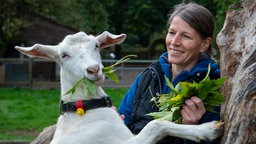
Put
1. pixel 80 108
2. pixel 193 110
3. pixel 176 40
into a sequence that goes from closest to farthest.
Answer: pixel 193 110 < pixel 176 40 < pixel 80 108

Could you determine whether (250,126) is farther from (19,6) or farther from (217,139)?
(19,6)

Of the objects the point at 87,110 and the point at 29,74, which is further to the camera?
the point at 29,74

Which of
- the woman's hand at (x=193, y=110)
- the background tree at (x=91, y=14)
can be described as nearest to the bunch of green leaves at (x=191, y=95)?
the woman's hand at (x=193, y=110)

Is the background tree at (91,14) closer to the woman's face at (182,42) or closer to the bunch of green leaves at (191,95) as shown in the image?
the woman's face at (182,42)

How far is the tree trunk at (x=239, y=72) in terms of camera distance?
3.47 metres

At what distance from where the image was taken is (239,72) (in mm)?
3650

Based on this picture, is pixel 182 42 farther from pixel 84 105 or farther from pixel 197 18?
pixel 84 105

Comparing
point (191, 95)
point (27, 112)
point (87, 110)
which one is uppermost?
point (191, 95)

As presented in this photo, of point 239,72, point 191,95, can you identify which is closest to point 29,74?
point 191,95

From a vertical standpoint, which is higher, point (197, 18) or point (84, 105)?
point (197, 18)

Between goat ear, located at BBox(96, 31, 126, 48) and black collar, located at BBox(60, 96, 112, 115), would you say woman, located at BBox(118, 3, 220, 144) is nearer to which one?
black collar, located at BBox(60, 96, 112, 115)

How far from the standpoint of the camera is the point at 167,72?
4609 mm

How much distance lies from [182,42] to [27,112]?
13.0 meters

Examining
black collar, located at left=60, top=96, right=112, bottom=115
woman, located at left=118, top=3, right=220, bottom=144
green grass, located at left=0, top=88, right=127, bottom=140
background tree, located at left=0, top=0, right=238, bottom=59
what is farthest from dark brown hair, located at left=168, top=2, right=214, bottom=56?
background tree, located at left=0, top=0, right=238, bottom=59
